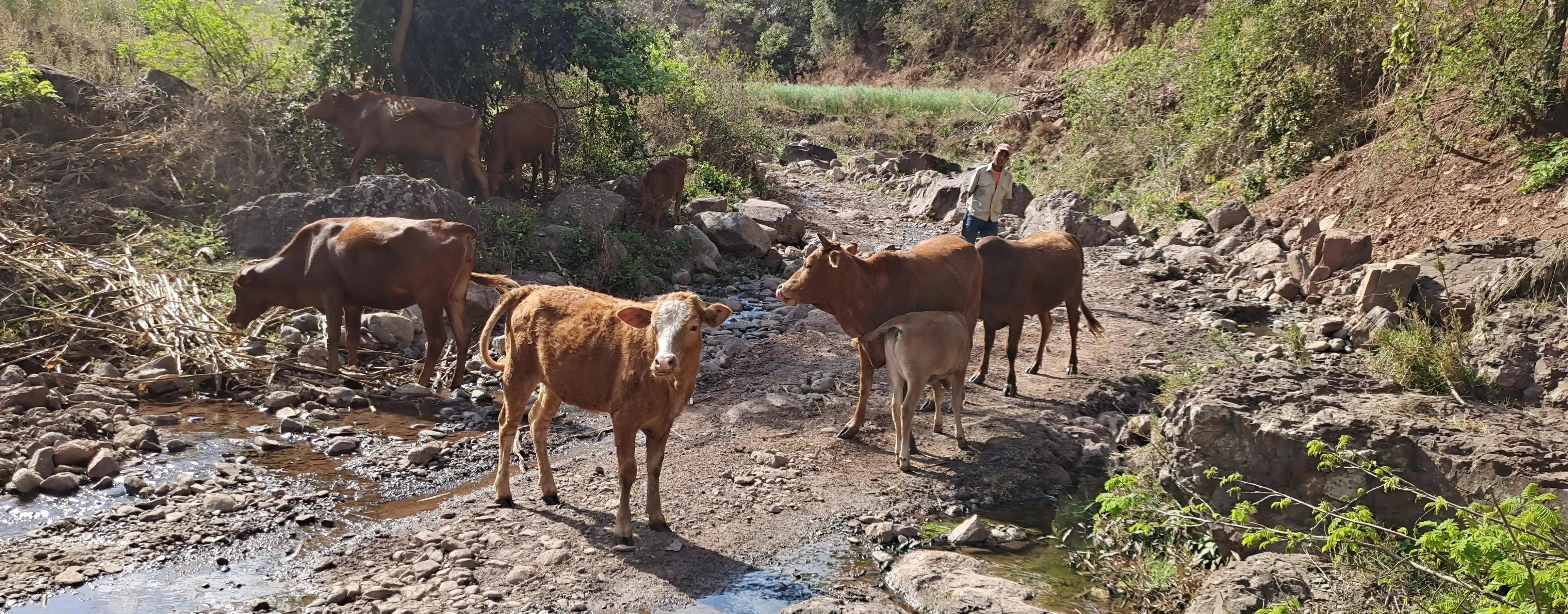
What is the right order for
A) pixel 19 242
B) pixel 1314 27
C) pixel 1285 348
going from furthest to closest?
pixel 1314 27 → pixel 1285 348 → pixel 19 242

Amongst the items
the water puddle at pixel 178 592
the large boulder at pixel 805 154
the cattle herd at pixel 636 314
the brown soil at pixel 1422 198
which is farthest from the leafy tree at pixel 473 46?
the large boulder at pixel 805 154

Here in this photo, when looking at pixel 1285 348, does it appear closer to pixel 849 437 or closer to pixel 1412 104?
pixel 849 437

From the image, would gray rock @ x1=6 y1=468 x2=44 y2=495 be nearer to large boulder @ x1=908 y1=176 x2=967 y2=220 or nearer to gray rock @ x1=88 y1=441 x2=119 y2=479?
gray rock @ x1=88 y1=441 x2=119 y2=479

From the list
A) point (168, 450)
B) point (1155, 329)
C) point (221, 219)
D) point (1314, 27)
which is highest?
point (1314, 27)

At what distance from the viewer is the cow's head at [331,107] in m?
13.7

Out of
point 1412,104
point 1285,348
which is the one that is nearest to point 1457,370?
point 1285,348

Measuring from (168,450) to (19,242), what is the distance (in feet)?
13.4

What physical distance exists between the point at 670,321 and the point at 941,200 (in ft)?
51.1

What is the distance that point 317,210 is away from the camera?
11.7 m

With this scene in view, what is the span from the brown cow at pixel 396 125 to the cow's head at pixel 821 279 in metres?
7.62

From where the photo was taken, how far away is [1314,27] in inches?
723

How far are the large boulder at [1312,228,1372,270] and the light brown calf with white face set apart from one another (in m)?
7.81

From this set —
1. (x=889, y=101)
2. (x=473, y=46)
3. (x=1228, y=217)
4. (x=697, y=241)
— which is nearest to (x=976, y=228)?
(x=697, y=241)

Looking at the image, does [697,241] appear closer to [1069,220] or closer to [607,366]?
[1069,220]
